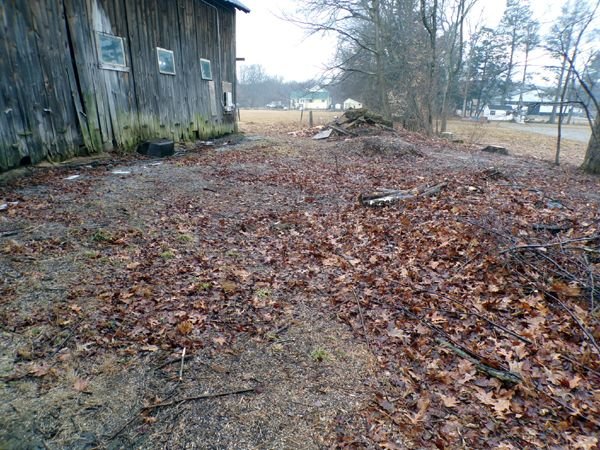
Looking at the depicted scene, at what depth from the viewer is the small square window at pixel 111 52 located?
8477 mm

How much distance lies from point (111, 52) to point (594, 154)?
12626mm

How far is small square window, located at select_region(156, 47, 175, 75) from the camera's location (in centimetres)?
1050

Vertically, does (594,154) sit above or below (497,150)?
above

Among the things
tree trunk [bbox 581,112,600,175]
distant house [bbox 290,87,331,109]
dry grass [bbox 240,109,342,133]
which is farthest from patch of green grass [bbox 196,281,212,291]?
distant house [bbox 290,87,331,109]

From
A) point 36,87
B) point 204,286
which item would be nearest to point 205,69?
point 36,87

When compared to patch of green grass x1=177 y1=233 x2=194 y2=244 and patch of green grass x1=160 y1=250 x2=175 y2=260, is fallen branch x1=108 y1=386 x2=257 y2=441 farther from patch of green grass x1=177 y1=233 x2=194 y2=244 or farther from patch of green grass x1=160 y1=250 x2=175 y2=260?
patch of green grass x1=177 y1=233 x2=194 y2=244

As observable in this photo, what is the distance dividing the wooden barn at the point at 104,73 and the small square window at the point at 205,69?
3 centimetres

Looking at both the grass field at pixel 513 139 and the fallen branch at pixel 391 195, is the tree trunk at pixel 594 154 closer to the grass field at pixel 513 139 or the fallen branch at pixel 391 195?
the grass field at pixel 513 139

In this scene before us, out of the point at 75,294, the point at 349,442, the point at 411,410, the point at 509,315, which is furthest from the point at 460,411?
the point at 75,294

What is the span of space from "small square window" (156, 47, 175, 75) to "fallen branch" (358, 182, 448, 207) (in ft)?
24.9

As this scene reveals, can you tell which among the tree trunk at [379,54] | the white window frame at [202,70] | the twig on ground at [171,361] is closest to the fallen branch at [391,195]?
the twig on ground at [171,361]

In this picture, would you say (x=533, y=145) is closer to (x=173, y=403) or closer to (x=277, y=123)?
(x=277, y=123)

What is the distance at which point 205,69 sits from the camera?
42.4 feet

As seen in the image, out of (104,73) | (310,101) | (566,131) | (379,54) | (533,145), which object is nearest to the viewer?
(104,73)
